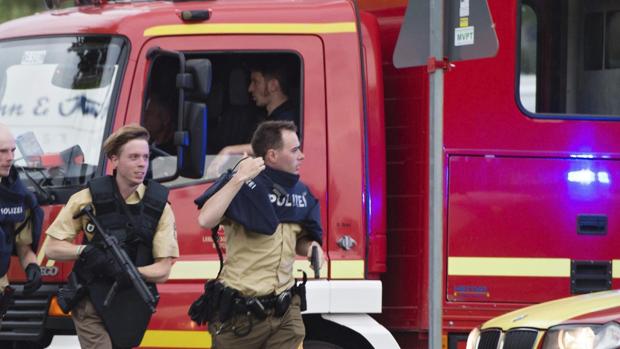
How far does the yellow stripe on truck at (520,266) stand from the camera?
8.21m

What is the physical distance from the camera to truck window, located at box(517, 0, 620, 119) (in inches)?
331

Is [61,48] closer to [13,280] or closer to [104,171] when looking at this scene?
[104,171]

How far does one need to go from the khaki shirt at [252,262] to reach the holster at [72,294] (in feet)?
2.26

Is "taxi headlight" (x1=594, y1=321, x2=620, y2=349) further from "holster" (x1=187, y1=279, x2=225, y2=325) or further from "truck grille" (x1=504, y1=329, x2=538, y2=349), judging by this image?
"holster" (x1=187, y1=279, x2=225, y2=325)

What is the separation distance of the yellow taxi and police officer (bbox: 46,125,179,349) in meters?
1.64

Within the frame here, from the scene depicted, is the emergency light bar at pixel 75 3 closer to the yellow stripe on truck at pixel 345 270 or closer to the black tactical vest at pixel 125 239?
the black tactical vest at pixel 125 239

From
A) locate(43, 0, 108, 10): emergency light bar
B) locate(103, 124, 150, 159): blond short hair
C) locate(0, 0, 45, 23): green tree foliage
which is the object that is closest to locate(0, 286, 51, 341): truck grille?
locate(103, 124, 150, 159): blond short hair

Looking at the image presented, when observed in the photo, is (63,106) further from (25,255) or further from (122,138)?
(122,138)

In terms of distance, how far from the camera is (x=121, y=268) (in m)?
7.03

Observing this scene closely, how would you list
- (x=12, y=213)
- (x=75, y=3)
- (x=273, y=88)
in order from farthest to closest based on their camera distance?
(x=75, y=3)
(x=273, y=88)
(x=12, y=213)

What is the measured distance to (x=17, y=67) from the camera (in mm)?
8383

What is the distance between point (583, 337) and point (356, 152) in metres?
2.10

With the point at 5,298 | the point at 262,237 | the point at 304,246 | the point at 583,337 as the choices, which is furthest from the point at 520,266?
the point at 5,298

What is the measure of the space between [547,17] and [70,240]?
309cm
